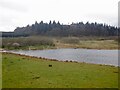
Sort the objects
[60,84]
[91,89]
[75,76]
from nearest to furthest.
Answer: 1. [91,89]
2. [60,84]
3. [75,76]

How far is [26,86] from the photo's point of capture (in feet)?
73.3

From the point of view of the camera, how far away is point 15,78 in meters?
25.9

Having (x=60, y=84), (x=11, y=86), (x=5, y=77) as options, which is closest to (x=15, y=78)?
(x=5, y=77)

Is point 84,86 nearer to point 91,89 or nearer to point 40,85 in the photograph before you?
point 91,89

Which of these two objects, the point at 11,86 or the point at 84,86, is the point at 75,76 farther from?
the point at 11,86

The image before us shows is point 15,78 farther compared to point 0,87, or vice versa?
point 15,78

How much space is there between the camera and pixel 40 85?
896 inches

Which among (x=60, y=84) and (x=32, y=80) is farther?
(x=32, y=80)

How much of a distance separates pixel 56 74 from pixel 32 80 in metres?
4.27

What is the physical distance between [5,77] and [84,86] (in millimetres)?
8879

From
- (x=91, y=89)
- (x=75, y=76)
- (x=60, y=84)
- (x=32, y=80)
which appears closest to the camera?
(x=91, y=89)

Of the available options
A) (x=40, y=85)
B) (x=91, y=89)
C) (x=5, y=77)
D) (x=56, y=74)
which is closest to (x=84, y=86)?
(x=91, y=89)

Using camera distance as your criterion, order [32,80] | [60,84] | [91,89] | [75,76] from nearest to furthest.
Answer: [91,89] < [60,84] < [32,80] < [75,76]

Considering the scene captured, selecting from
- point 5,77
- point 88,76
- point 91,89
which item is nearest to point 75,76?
point 88,76
